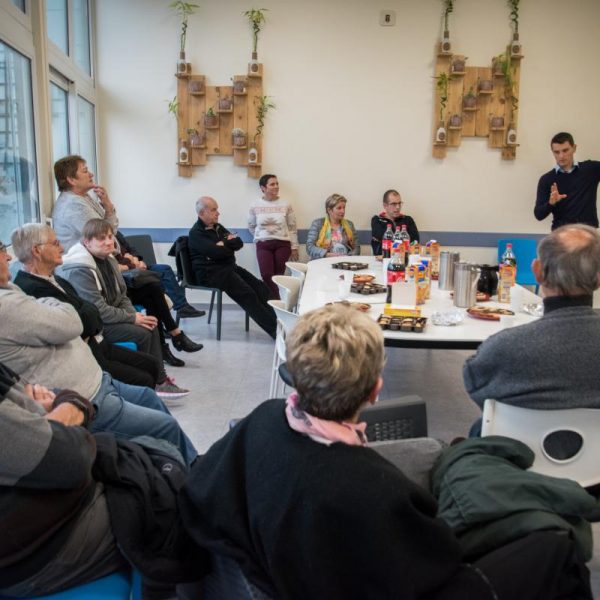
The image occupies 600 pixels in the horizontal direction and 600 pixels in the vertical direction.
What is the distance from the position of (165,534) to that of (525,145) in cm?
590

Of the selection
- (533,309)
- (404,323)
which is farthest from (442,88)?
(404,323)

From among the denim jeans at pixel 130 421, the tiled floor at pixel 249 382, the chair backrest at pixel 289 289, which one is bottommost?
the tiled floor at pixel 249 382

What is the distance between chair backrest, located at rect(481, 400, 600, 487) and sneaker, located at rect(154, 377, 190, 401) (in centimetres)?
239

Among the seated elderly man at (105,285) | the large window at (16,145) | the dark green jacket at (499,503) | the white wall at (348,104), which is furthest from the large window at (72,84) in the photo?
the dark green jacket at (499,503)

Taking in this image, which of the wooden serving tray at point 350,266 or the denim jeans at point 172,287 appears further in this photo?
the denim jeans at point 172,287

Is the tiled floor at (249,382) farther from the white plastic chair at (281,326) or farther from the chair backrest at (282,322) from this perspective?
the chair backrest at (282,322)

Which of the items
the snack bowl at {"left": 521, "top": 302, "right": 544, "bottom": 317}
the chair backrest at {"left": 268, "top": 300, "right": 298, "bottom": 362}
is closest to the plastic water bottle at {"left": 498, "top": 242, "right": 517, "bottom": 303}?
the snack bowl at {"left": 521, "top": 302, "right": 544, "bottom": 317}

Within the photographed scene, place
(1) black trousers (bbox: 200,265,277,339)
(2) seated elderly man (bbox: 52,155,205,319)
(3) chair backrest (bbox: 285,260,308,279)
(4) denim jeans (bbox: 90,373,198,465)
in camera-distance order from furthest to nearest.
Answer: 1. (1) black trousers (bbox: 200,265,277,339)
2. (3) chair backrest (bbox: 285,260,308,279)
3. (2) seated elderly man (bbox: 52,155,205,319)
4. (4) denim jeans (bbox: 90,373,198,465)

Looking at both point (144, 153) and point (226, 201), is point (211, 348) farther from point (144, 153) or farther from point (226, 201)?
point (144, 153)

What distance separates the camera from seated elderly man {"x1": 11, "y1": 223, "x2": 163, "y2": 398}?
2.87 metres

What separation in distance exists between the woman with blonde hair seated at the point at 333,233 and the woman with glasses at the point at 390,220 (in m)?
0.21

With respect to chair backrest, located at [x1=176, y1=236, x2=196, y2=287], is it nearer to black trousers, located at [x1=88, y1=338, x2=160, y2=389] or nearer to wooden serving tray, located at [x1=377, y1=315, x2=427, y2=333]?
black trousers, located at [x1=88, y1=338, x2=160, y2=389]

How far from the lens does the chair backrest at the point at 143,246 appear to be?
234 inches

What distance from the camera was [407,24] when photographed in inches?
249
